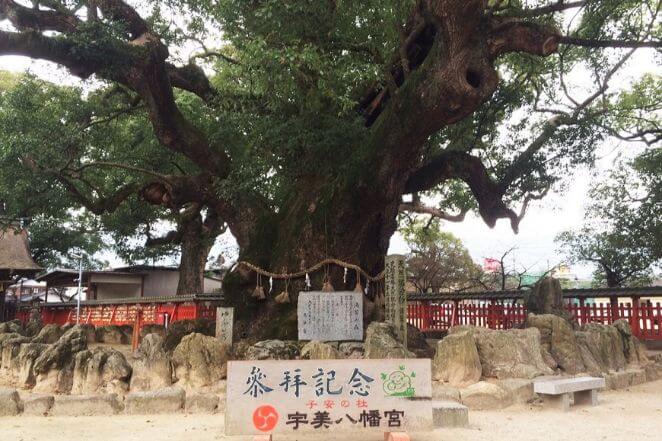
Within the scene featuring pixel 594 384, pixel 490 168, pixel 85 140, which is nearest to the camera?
pixel 594 384

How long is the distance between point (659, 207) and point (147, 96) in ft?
45.1

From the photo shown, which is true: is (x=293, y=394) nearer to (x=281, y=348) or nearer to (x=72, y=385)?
(x=281, y=348)

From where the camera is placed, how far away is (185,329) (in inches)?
372

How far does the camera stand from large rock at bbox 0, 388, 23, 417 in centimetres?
629

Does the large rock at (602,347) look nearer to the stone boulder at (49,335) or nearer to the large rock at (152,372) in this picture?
the large rock at (152,372)

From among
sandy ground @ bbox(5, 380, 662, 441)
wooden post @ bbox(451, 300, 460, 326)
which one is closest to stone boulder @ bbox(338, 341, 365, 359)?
sandy ground @ bbox(5, 380, 662, 441)

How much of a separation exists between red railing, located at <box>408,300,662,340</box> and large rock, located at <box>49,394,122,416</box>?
8.54 metres

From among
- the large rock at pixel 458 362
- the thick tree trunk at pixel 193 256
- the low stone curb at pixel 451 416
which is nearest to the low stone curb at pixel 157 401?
the large rock at pixel 458 362

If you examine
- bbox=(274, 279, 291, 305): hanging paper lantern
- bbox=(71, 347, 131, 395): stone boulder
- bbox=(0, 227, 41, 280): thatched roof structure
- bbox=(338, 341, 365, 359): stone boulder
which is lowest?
bbox=(71, 347, 131, 395): stone boulder

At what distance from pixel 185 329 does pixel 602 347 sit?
767 centimetres

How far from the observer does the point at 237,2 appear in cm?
866

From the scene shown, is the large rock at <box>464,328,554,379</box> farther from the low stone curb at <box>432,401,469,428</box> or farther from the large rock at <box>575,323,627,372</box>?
the low stone curb at <box>432,401,469,428</box>

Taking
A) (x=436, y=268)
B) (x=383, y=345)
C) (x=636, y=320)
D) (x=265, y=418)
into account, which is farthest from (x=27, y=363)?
(x=436, y=268)

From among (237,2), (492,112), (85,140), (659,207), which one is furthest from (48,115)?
(659,207)
